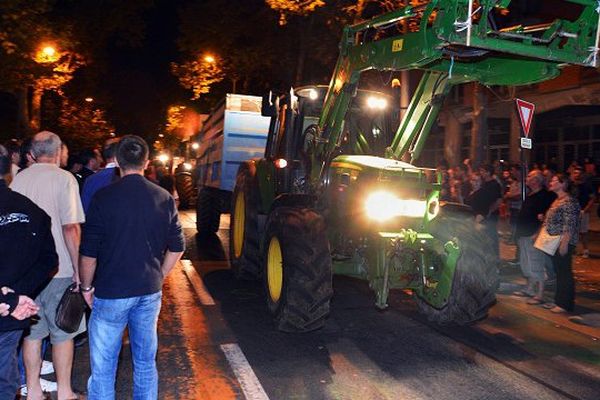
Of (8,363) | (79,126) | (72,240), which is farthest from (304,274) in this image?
(79,126)

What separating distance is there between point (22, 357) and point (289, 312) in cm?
246

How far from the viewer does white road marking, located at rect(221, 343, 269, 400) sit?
4.78 metres

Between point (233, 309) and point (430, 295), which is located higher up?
point (430, 295)

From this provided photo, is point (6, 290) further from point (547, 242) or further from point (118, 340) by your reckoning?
point (547, 242)

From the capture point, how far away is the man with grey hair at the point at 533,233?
8.45m

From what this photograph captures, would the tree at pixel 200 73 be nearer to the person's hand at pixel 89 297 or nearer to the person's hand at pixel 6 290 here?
the person's hand at pixel 89 297

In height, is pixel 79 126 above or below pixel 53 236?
above

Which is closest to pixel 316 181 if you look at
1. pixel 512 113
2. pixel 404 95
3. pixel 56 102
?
pixel 404 95

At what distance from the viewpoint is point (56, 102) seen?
3145 centimetres

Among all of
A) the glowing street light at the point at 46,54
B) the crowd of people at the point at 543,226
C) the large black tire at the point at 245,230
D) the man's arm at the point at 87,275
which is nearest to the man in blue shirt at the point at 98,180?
the man's arm at the point at 87,275

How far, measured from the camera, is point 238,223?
30.9 feet

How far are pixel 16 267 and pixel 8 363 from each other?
0.58 metres

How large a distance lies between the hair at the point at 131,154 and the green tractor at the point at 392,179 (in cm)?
248

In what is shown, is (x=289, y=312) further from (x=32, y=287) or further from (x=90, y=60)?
(x=90, y=60)
